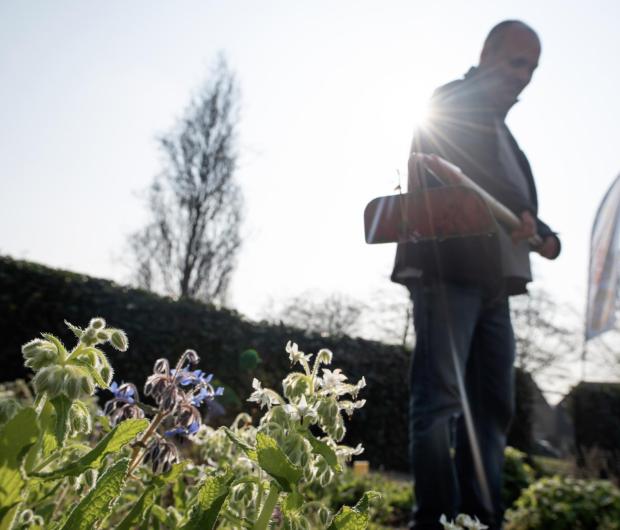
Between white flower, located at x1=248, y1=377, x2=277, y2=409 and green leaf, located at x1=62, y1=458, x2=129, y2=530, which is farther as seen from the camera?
white flower, located at x1=248, y1=377, x2=277, y2=409

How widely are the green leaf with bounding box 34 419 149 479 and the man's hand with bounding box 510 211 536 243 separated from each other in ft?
6.91

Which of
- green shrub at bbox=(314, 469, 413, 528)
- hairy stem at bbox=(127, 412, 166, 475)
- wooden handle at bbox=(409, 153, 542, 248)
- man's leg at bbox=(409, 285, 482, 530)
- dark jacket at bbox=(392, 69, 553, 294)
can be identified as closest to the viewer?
hairy stem at bbox=(127, 412, 166, 475)

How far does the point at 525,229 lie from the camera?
7.87 feet

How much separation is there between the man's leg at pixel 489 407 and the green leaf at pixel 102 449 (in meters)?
1.99

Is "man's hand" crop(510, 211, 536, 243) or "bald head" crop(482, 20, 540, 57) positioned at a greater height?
"bald head" crop(482, 20, 540, 57)

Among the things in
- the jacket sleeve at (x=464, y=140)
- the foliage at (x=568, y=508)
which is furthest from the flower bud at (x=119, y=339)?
the foliage at (x=568, y=508)

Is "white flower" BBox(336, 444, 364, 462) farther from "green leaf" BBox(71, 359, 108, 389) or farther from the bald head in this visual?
the bald head

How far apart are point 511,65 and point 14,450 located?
8.88 ft

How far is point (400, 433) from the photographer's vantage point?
352 inches

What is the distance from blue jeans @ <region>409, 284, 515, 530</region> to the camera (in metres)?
2.08

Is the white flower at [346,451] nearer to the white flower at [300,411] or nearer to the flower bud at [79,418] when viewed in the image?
the white flower at [300,411]

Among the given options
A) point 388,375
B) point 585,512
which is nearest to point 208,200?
point 388,375

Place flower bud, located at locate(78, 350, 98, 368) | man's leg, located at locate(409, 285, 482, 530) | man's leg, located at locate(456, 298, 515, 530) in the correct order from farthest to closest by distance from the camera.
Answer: man's leg, located at locate(456, 298, 515, 530)
man's leg, located at locate(409, 285, 482, 530)
flower bud, located at locate(78, 350, 98, 368)

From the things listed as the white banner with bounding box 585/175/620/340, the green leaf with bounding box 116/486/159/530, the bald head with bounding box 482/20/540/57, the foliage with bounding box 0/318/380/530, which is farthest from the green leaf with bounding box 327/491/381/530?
the white banner with bounding box 585/175/620/340
